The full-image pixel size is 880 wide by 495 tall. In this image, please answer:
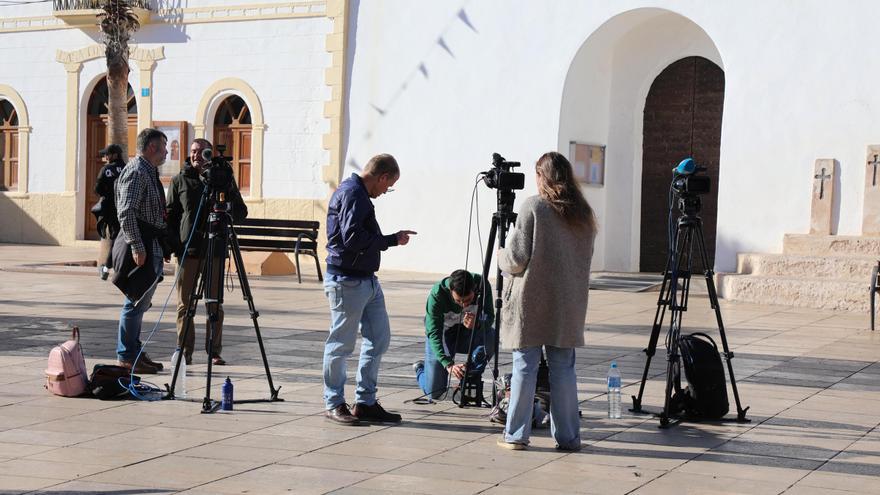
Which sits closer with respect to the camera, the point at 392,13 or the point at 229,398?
A: the point at 229,398

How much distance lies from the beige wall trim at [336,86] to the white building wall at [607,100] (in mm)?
201

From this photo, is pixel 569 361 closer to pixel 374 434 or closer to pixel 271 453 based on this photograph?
pixel 374 434

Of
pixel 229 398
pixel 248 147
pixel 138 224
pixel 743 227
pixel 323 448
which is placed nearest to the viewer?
pixel 323 448

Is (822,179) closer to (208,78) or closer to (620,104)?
(620,104)

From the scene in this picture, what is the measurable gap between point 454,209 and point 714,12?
5089 millimetres

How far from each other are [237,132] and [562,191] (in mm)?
17013

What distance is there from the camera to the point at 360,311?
25.1 ft

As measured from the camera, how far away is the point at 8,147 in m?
26.0

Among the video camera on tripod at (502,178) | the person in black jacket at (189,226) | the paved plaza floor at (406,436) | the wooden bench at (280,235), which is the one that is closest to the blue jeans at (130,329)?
the paved plaza floor at (406,436)

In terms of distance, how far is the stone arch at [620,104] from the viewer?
19578 mm

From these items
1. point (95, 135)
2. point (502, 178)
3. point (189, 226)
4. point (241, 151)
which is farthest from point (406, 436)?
point (95, 135)

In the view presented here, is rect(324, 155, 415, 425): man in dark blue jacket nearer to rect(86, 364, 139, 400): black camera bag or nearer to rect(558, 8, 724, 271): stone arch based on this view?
rect(86, 364, 139, 400): black camera bag

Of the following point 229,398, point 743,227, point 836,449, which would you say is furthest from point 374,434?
point 743,227

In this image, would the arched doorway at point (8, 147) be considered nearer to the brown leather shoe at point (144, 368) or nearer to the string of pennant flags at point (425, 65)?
the string of pennant flags at point (425, 65)
